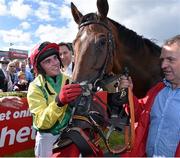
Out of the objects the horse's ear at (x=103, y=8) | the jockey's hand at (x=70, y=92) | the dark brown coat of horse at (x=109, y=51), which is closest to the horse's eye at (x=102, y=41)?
the dark brown coat of horse at (x=109, y=51)

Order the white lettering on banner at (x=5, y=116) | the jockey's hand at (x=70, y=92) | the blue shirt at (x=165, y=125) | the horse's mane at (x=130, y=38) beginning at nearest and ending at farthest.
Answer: the blue shirt at (x=165, y=125), the jockey's hand at (x=70, y=92), the horse's mane at (x=130, y=38), the white lettering on banner at (x=5, y=116)

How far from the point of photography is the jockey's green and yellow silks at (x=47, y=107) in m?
3.17

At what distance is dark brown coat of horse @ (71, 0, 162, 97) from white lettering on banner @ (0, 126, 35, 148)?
3877mm

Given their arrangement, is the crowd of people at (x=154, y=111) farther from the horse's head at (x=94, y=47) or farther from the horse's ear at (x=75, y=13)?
the horse's ear at (x=75, y=13)

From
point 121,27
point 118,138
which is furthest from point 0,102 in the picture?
point 118,138

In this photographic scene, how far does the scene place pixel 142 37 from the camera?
12.4 feet

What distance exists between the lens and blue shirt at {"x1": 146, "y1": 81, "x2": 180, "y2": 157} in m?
2.59

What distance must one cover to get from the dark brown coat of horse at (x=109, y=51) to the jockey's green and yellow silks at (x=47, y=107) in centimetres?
42

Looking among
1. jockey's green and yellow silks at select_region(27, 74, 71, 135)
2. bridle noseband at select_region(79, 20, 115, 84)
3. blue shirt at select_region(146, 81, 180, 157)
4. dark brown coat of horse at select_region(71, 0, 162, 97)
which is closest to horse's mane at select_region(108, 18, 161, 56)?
dark brown coat of horse at select_region(71, 0, 162, 97)

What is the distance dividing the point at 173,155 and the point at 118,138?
546 cm

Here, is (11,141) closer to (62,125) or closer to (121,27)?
(62,125)

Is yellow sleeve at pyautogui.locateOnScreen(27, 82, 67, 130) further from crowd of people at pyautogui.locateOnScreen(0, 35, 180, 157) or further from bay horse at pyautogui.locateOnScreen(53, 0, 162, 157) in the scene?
bay horse at pyautogui.locateOnScreen(53, 0, 162, 157)

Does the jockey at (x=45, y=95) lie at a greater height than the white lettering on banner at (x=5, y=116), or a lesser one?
greater

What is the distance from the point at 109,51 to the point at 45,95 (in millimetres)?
877
